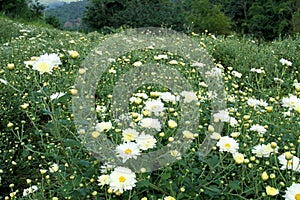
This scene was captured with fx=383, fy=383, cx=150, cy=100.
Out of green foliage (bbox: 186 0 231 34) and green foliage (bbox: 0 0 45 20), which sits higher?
green foliage (bbox: 0 0 45 20)

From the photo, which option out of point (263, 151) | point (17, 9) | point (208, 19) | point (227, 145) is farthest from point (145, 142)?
point (208, 19)

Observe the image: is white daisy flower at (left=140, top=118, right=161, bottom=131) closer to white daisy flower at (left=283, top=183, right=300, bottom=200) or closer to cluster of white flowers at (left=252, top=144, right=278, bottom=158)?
cluster of white flowers at (left=252, top=144, right=278, bottom=158)

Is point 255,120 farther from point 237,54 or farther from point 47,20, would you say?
point 47,20

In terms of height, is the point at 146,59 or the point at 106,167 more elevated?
the point at 106,167

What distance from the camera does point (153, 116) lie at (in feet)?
6.39

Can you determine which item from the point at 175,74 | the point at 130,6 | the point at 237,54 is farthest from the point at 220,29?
the point at 175,74

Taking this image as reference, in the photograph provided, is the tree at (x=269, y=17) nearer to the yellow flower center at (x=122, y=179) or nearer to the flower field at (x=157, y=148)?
the flower field at (x=157, y=148)

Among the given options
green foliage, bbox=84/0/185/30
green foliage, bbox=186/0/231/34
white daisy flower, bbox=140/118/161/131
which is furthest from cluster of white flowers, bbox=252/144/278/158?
green foliage, bbox=186/0/231/34

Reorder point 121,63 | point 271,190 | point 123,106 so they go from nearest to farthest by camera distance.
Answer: point 271,190 → point 123,106 → point 121,63

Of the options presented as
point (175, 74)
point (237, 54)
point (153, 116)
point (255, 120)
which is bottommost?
point (237, 54)

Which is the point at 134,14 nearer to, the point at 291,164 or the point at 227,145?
the point at 227,145

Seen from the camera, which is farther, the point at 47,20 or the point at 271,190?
the point at 47,20

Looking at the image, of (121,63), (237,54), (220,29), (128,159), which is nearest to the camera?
(128,159)

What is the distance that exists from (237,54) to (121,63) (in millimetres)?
1707
